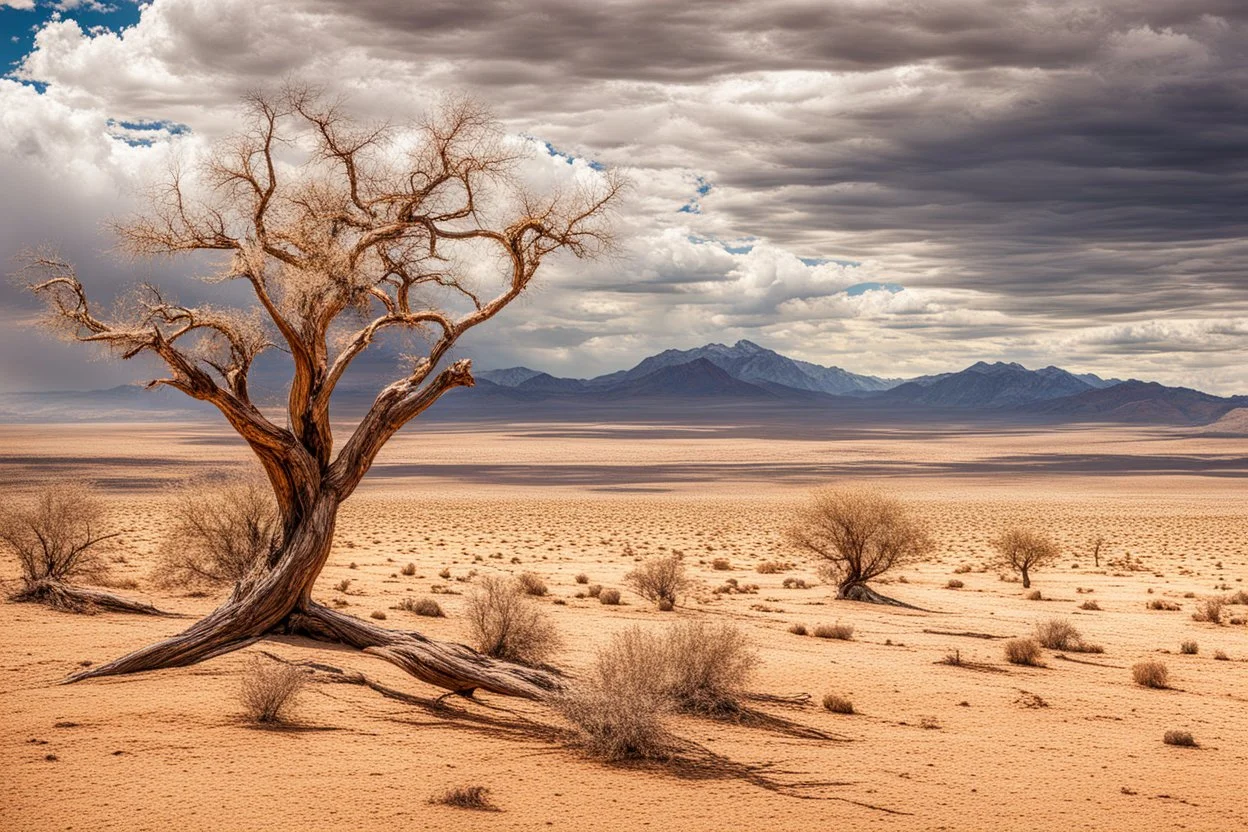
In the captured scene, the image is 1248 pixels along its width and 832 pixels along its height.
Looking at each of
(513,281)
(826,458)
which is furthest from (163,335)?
(826,458)

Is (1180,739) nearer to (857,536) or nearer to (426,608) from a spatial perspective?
(426,608)

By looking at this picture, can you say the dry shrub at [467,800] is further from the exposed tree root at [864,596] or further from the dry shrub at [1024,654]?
the exposed tree root at [864,596]

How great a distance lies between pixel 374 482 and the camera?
103938 millimetres

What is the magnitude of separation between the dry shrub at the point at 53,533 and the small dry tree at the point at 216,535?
4.61 ft

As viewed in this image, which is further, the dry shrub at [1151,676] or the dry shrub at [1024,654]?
the dry shrub at [1024,654]

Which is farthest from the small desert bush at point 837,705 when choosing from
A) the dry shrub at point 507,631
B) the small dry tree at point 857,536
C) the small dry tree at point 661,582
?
the small dry tree at point 857,536

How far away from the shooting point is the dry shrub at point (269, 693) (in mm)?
11547

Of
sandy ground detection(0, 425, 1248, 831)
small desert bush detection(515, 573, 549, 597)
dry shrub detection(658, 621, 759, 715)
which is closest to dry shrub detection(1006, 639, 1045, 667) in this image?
sandy ground detection(0, 425, 1248, 831)

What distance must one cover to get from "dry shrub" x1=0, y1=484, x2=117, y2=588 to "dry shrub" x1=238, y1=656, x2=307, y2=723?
10.9 metres

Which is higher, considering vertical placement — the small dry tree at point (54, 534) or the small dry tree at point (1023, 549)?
the small dry tree at point (54, 534)

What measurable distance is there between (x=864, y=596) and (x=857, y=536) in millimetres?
1691

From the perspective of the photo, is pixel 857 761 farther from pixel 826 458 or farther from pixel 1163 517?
pixel 826 458

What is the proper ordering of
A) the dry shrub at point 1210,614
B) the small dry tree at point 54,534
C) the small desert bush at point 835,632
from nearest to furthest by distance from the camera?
the small dry tree at point 54,534 → the small desert bush at point 835,632 → the dry shrub at point 1210,614

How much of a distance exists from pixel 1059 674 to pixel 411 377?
39.3 ft
